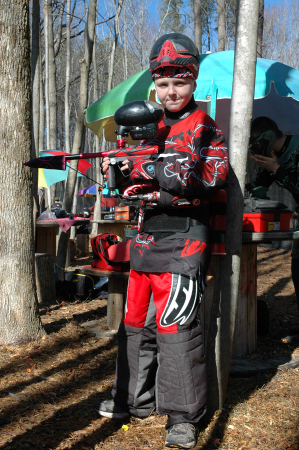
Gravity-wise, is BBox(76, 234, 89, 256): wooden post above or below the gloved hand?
below

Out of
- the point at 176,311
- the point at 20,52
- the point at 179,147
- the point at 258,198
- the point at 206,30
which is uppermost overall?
the point at 206,30

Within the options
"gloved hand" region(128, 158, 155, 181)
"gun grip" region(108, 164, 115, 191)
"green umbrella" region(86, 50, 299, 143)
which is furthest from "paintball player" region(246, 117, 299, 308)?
"gun grip" region(108, 164, 115, 191)

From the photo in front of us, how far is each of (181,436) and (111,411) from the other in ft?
1.76

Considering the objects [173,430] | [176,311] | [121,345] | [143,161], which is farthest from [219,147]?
[173,430]

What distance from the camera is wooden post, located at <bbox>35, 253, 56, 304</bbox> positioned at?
17.4ft

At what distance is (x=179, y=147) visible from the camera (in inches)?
84.4

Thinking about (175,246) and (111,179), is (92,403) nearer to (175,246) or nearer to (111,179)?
(175,246)

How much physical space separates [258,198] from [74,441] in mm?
2270

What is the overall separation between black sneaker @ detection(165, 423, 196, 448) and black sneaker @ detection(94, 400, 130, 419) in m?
0.40

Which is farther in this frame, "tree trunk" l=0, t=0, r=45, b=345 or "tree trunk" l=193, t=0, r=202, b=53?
"tree trunk" l=193, t=0, r=202, b=53

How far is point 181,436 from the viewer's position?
2053 mm

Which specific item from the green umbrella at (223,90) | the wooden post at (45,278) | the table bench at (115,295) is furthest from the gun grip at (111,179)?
the wooden post at (45,278)

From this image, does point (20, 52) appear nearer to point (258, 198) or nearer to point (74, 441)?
point (258, 198)

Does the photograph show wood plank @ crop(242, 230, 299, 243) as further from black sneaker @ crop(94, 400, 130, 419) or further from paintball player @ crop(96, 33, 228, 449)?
black sneaker @ crop(94, 400, 130, 419)
